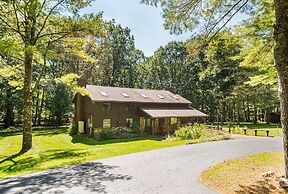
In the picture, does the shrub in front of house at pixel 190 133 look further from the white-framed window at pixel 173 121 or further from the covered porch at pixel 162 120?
the white-framed window at pixel 173 121

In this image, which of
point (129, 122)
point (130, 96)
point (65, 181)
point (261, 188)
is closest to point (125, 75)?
point (130, 96)

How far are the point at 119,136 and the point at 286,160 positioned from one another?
21283 millimetres

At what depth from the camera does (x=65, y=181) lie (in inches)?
369

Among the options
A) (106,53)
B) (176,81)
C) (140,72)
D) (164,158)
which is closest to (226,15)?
(164,158)

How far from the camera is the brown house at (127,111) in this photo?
2908 centimetres

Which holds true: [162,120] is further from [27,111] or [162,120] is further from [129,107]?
[27,111]

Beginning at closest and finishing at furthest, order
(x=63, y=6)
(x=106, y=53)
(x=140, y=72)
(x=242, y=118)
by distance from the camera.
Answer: (x=63, y=6), (x=106, y=53), (x=242, y=118), (x=140, y=72)

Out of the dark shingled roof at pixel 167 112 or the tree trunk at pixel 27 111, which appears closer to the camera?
the tree trunk at pixel 27 111

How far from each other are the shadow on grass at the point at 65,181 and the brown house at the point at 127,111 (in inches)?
662

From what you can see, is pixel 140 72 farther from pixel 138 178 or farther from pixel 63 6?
pixel 138 178

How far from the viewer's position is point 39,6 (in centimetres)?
1525

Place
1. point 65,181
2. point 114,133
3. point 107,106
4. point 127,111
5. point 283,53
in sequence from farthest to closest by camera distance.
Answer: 1. point 127,111
2. point 107,106
3. point 114,133
4. point 65,181
5. point 283,53

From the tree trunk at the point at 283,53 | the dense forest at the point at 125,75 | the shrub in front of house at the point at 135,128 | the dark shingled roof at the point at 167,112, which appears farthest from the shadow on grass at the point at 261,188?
the shrub in front of house at the point at 135,128

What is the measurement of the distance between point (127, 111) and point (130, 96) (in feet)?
7.86
